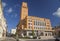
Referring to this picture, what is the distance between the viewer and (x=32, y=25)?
55062mm

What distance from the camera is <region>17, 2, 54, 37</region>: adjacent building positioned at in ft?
169

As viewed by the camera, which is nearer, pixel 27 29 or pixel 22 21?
pixel 27 29

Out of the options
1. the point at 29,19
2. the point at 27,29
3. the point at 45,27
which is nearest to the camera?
the point at 27,29

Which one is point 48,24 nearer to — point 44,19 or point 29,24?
point 44,19

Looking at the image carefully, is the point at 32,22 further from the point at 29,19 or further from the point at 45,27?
the point at 45,27

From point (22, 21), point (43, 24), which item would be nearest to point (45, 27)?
point (43, 24)

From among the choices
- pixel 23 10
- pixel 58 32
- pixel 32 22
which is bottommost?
pixel 58 32

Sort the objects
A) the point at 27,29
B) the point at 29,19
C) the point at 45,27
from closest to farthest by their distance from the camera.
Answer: the point at 27,29, the point at 29,19, the point at 45,27

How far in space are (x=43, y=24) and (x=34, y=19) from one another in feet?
16.9

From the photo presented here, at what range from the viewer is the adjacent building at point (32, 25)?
51.4 meters

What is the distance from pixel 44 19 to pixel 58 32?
1107 centimetres

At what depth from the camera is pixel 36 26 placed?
186 ft

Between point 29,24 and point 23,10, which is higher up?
point 23,10

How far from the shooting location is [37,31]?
53125 millimetres
